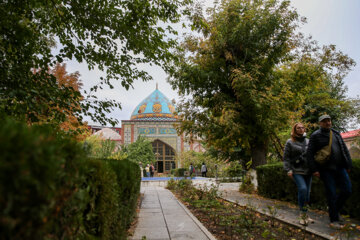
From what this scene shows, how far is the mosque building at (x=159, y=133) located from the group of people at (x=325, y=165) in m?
28.4

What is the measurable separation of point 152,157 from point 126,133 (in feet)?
21.3

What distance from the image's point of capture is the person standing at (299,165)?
4035mm

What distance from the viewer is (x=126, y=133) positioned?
33094 millimetres

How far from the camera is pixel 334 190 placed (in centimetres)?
374

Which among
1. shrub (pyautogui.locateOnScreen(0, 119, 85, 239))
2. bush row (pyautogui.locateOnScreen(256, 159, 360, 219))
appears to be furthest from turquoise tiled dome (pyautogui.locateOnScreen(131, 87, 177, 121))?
Result: shrub (pyautogui.locateOnScreen(0, 119, 85, 239))

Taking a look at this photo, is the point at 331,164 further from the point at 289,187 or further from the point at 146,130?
the point at 146,130

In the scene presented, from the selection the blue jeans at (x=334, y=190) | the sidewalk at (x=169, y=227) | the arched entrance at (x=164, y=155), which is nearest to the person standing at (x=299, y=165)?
the blue jeans at (x=334, y=190)

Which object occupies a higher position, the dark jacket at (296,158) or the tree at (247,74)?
the tree at (247,74)

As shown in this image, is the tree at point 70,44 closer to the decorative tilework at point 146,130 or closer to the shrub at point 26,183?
the shrub at point 26,183

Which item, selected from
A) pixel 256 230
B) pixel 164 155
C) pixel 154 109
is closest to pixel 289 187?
pixel 256 230

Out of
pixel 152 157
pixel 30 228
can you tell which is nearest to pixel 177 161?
pixel 152 157

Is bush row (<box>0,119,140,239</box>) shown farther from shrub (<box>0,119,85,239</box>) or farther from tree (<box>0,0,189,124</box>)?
tree (<box>0,0,189,124</box>)

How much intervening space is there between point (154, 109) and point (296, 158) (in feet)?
102

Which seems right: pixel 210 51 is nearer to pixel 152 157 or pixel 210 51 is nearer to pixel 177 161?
pixel 152 157
